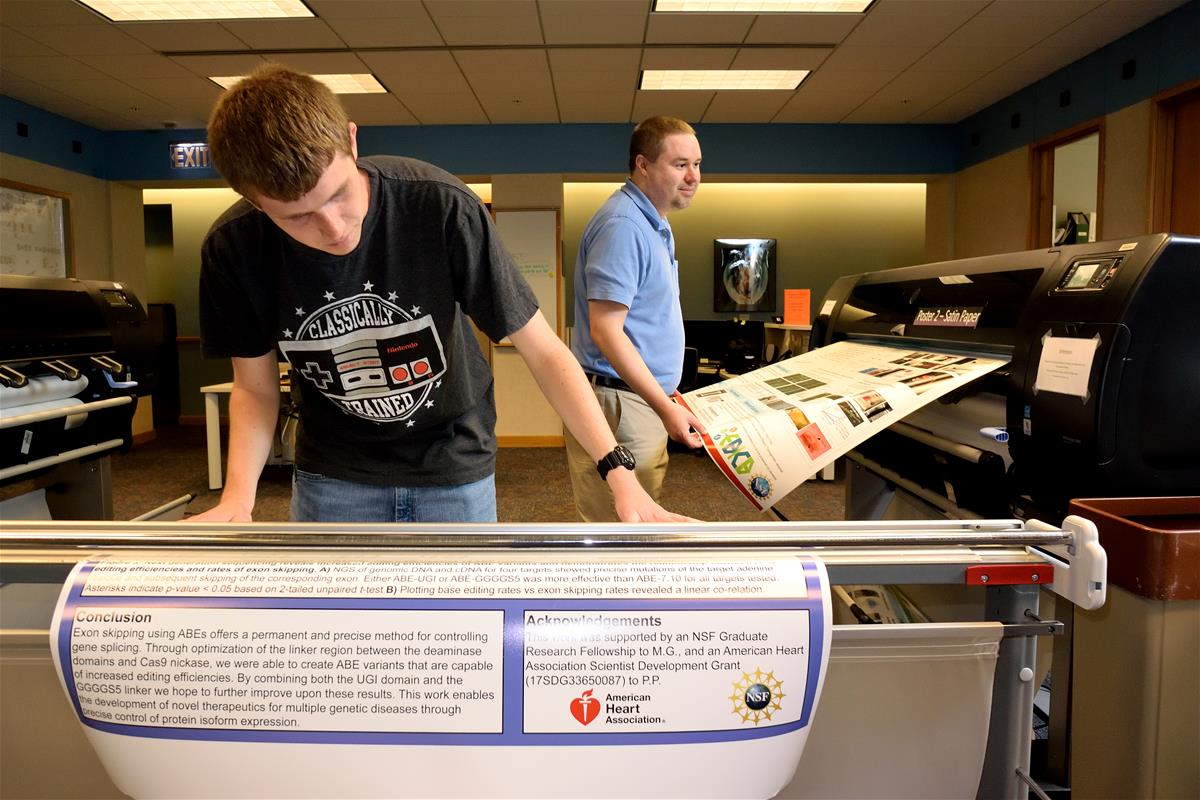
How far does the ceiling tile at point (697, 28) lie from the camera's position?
4.59 metres

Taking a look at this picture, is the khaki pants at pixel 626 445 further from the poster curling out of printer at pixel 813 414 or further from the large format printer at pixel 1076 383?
the large format printer at pixel 1076 383

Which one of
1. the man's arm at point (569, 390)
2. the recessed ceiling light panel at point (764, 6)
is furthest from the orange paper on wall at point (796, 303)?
the man's arm at point (569, 390)

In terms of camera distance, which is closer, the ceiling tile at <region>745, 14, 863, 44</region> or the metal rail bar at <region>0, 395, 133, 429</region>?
the metal rail bar at <region>0, 395, 133, 429</region>

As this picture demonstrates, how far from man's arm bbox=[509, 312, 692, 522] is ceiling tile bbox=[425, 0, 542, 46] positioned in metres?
3.82

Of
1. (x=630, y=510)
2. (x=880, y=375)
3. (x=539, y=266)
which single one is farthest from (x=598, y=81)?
(x=630, y=510)

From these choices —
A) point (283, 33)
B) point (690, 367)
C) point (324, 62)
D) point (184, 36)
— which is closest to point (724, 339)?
point (690, 367)

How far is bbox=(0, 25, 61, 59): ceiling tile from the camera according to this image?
15.4 feet

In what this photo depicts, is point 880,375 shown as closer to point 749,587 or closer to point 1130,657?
point 1130,657

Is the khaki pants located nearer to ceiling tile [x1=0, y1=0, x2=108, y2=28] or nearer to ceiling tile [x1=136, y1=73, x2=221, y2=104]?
ceiling tile [x1=0, y1=0, x2=108, y2=28]

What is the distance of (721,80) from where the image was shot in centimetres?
578

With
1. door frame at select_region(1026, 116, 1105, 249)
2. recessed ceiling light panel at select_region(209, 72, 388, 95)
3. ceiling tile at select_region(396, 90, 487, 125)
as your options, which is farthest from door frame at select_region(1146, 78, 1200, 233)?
recessed ceiling light panel at select_region(209, 72, 388, 95)

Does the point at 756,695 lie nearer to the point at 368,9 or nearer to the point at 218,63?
the point at 368,9

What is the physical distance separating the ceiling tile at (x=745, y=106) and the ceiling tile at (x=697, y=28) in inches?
45.4

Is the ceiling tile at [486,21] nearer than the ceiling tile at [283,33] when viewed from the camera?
Yes
